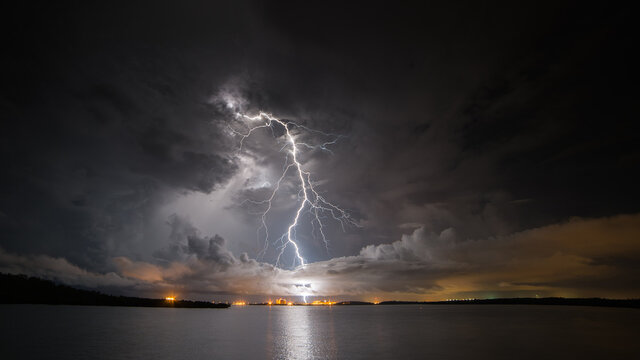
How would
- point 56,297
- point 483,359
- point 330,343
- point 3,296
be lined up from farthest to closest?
1. point 56,297
2. point 3,296
3. point 330,343
4. point 483,359

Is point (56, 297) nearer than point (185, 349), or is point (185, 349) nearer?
point (185, 349)

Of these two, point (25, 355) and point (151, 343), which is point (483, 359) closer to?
point (151, 343)

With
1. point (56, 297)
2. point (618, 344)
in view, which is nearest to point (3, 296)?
point (56, 297)

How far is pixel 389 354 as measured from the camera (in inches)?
1129

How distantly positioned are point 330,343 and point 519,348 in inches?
679

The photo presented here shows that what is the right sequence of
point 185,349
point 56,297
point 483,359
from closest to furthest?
point 483,359 < point 185,349 < point 56,297

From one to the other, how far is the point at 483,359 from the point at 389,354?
6844mm

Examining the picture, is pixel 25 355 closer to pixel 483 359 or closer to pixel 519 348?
pixel 483 359

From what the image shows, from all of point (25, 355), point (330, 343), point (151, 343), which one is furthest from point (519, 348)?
point (25, 355)

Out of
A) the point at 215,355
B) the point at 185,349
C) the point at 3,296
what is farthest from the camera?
the point at 3,296

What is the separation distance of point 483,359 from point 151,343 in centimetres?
2982

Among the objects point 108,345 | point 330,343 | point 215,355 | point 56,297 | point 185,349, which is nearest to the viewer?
point 215,355

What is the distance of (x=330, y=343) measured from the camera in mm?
35719

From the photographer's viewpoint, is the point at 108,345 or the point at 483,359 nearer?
the point at 483,359
